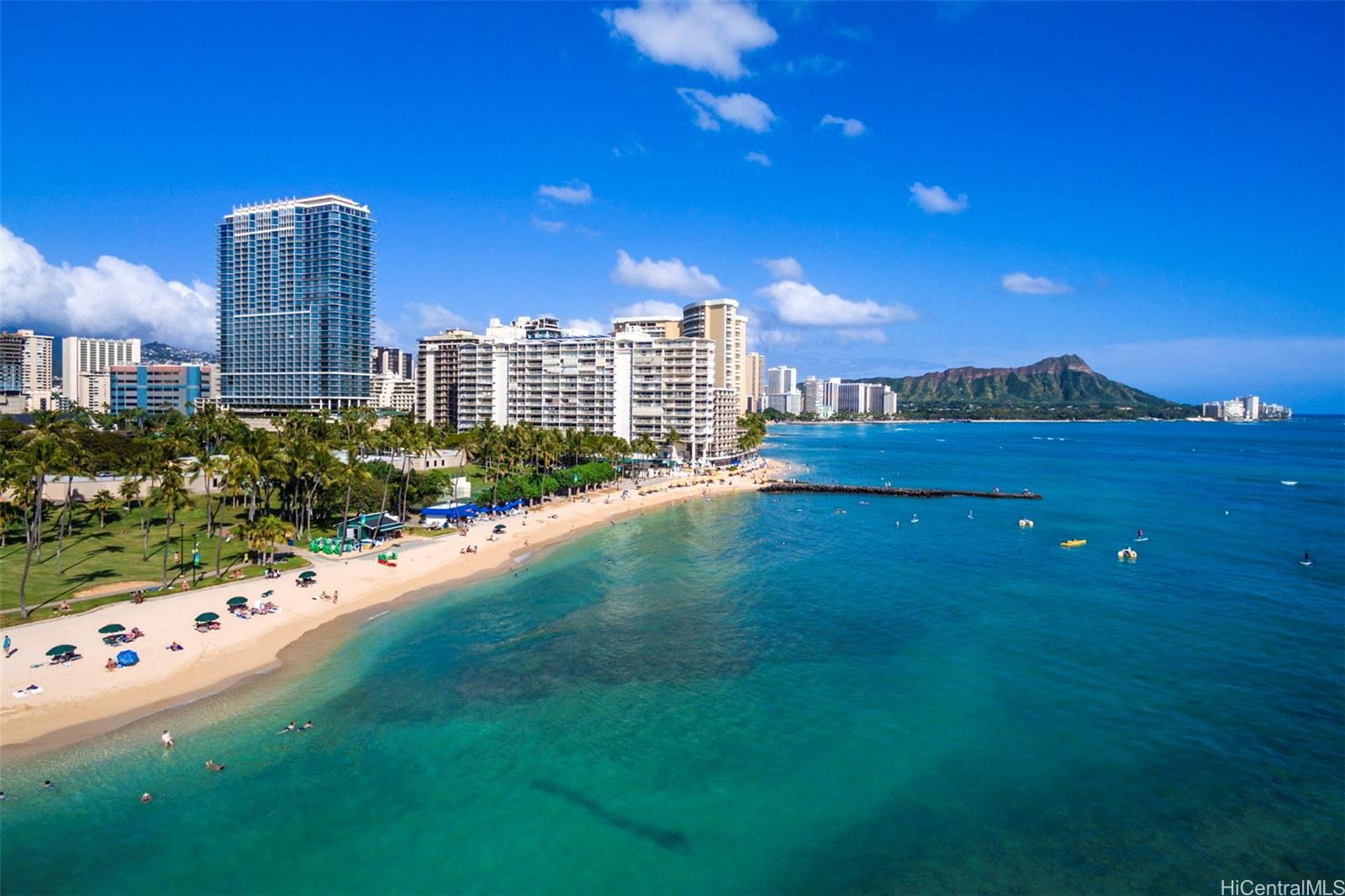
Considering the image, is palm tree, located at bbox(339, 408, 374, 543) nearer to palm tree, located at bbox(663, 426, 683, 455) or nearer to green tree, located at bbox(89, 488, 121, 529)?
green tree, located at bbox(89, 488, 121, 529)

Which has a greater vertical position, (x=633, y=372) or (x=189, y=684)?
(x=633, y=372)

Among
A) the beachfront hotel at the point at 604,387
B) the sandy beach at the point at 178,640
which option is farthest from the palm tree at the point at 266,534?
Result: the beachfront hotel at the point at 604,387

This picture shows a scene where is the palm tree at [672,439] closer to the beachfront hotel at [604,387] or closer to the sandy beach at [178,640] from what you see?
the beachfront hotel at [604,387]

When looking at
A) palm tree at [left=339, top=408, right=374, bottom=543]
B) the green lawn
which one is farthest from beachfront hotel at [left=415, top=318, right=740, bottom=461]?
the green lawn

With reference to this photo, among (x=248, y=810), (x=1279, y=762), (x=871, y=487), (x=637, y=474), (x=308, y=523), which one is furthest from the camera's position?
(x=637, y=474)

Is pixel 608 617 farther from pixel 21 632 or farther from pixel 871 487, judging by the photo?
pixel 871 487

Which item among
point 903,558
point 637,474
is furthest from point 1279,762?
point 637,474

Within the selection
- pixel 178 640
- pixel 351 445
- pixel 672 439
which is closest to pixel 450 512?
pixel 351 445
